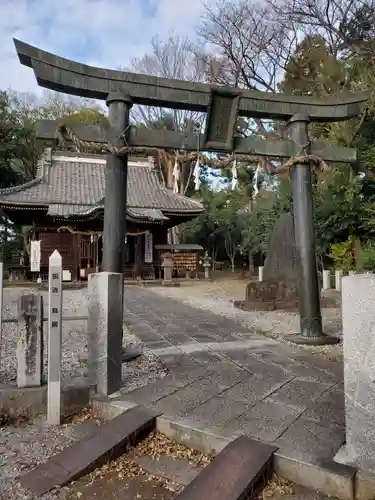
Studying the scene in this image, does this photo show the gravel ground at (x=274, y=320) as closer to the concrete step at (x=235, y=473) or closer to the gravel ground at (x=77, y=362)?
the gravel ground at (x=77, y=362)

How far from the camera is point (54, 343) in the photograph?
3092 mm

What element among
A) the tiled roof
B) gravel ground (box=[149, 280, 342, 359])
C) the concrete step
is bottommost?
the concrete step

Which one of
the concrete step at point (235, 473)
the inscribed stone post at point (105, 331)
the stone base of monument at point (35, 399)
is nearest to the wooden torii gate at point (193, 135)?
the inscribed stone post at point (105, 331)

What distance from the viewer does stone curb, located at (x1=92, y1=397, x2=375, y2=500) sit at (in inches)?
76.4

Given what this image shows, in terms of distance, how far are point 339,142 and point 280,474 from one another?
42.5 feet

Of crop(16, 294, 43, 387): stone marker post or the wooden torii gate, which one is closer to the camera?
crop(16, 294, 43, 387): stone marker post

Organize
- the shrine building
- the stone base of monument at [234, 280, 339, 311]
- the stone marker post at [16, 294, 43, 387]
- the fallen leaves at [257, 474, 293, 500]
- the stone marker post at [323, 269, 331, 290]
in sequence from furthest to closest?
the shrine building < the stone marker post at [323, 269, 331, 290] < the stone base of monument at [234, 280, 339, 311] < the stone marker post at [16, 294, 43, 387] < the fallen leaves at [257, 474, 293, 500]

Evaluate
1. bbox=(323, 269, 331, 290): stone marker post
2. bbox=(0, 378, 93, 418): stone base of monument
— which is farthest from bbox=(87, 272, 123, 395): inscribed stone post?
bbox=(323, 269, 331, 290): stone marker post

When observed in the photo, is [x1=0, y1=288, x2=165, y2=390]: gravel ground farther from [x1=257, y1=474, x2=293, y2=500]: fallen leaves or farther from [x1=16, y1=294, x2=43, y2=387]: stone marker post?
[x1=257, y1=474, x2=293, y2=500]: fallen leaves

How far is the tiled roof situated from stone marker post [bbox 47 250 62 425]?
12.8 meters

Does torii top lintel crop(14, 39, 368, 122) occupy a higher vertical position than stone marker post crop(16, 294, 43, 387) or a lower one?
higher

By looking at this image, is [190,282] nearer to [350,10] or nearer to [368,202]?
[368,202]

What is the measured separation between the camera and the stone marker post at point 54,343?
305 cm

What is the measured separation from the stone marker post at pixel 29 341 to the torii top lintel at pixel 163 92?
252 cm
